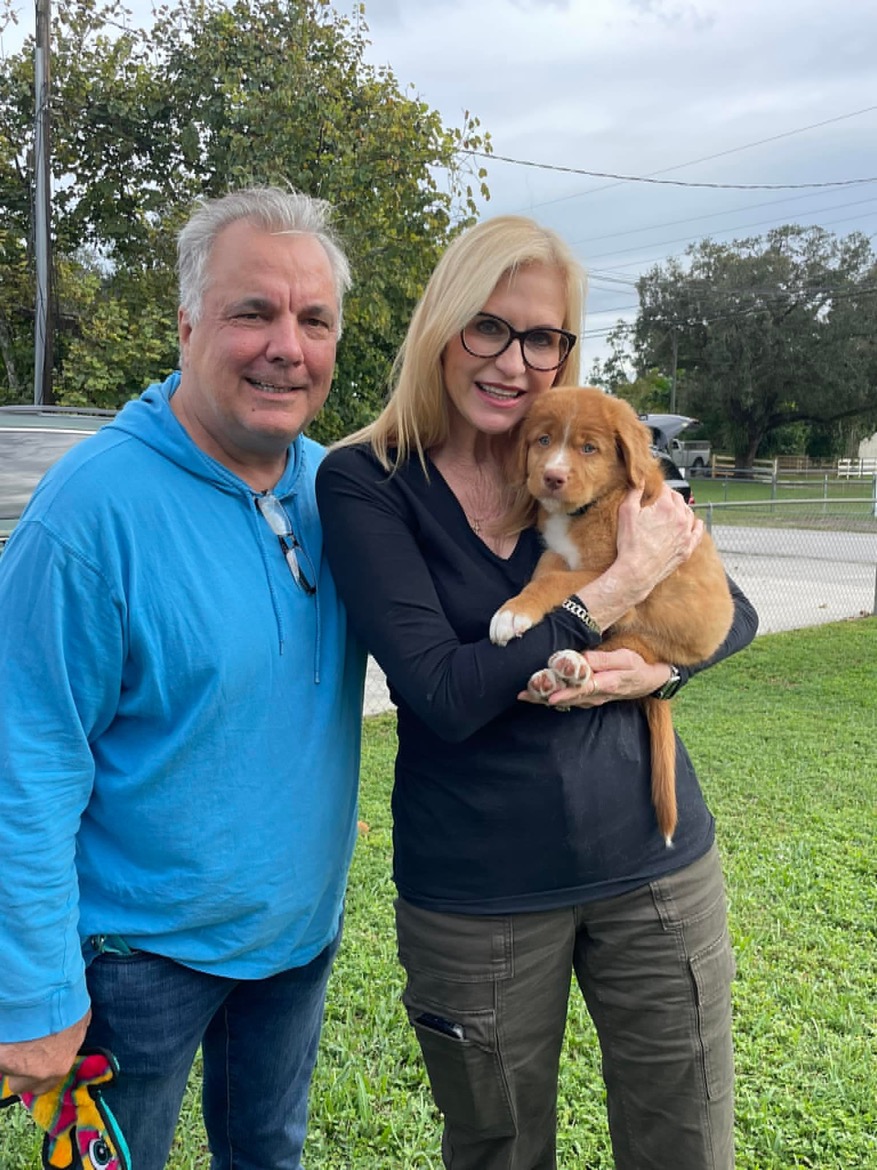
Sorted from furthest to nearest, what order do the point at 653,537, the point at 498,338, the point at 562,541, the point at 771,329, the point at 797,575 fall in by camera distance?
1. the point at 771,329
2. the point at 797,575
3. the point at 562,541
4. the point at 653,537
5. the point at 498,338

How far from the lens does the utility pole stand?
35.0 feet

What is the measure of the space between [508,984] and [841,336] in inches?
2038

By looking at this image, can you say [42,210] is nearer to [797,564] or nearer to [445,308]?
[445,308]

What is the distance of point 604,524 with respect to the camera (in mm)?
2428

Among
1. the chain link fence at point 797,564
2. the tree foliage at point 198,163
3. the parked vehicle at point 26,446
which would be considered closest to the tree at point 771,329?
the chain link fence at point 797,564

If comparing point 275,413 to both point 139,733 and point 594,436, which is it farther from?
point 594,436

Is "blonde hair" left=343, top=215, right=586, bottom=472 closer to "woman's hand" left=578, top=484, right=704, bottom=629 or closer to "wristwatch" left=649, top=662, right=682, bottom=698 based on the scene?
"woman's hand" left=578, top=484, right=704, bottom=629

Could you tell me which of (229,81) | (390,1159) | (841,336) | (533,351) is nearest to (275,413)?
(533,351)

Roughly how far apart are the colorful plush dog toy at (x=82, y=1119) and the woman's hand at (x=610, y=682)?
1.10 metres

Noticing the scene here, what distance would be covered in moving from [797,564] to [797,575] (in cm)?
121

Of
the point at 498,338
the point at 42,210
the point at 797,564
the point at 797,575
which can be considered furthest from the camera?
the point at 797,564

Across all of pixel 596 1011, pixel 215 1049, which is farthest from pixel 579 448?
pixel 215 1049

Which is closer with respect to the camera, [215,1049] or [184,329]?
[184,329]

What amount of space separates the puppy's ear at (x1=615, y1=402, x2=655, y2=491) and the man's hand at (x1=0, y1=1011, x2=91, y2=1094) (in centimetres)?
180
